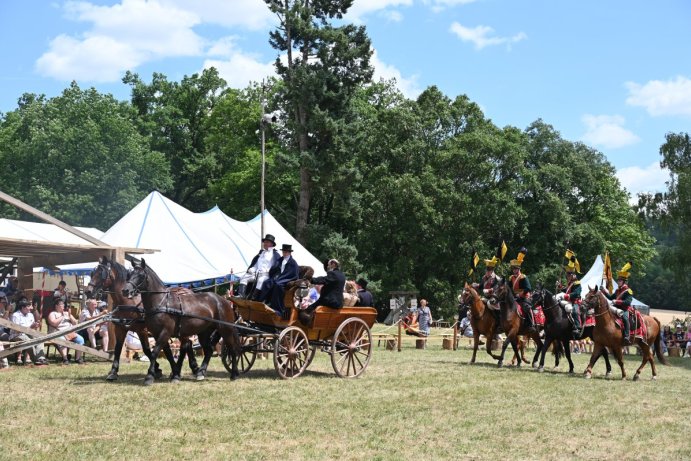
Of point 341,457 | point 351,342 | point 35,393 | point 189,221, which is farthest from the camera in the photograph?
point 189,221

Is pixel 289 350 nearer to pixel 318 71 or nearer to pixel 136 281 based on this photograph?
pixel 136 281

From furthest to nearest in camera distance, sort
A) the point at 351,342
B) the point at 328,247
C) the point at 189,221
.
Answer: the point at 328,247
the point at 189,221
the point at 351,342

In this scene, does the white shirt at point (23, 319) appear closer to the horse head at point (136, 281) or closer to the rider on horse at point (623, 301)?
the horse head at point (136, 281)

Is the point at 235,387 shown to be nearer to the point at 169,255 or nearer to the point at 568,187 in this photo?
the point at 169,255

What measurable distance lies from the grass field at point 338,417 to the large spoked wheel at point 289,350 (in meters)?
0.27

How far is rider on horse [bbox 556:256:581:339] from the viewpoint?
17.6 m

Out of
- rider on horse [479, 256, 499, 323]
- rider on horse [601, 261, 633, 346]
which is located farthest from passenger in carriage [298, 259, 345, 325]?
rider on horse [601, 261, 633, 346]

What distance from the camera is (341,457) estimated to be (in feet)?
27.7

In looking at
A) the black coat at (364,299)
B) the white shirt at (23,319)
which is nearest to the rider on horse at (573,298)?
the black coat at (364,299)

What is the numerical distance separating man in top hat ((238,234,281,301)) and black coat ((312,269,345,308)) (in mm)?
1004

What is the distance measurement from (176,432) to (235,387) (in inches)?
160

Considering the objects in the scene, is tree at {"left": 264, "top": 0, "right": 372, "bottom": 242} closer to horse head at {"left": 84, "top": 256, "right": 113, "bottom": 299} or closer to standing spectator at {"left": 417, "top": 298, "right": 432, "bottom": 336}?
standing spectator at {"left": 417, "top": 298, "right": 432, "bottom": 336}

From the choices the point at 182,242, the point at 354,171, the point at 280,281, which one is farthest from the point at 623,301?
the point at 354,171

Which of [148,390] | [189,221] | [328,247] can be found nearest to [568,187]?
[328,247]
